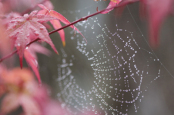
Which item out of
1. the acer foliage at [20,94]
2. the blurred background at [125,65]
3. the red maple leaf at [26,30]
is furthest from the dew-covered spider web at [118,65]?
the red maple leaf at [26,30]

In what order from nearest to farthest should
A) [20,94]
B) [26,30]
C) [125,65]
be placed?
1. [26,30]
2. [20,94]
3. [125,65]

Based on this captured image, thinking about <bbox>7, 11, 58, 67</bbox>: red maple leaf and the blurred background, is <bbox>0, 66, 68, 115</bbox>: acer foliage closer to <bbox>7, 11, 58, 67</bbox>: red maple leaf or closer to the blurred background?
the blurred background

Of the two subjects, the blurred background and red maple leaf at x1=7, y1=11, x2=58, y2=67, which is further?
the blurred background

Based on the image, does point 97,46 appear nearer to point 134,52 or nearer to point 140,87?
point 134,52

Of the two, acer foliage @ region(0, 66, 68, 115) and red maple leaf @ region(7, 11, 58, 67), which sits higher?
acer foliage @ region(0, 66, 68, 115)

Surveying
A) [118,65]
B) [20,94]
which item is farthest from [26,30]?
[118,65]

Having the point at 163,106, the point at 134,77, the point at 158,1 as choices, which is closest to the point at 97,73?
the point at 134,77

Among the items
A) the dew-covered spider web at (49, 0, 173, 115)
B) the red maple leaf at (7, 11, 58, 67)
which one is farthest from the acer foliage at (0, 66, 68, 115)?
the red maple leaf at (7, 11, 58, 67)

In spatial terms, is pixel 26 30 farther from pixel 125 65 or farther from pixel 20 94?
pixel 125 65
